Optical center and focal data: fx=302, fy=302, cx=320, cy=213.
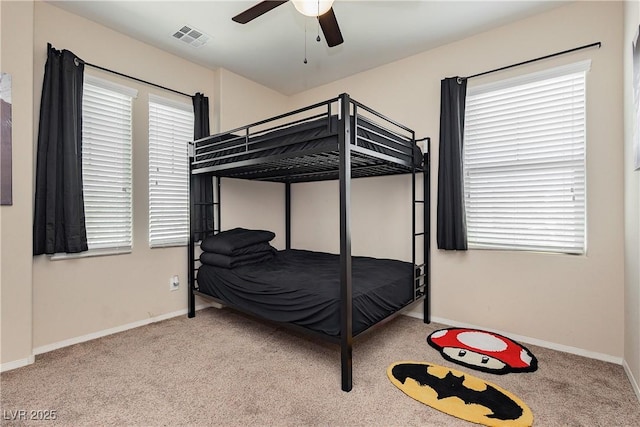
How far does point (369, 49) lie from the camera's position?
304 cm

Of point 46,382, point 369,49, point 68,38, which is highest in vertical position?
point 369,49

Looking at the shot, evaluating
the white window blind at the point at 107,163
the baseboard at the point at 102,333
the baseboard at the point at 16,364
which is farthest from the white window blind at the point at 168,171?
the baseboard at the point at 16,364

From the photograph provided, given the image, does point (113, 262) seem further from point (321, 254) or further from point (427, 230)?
point (427, 230)

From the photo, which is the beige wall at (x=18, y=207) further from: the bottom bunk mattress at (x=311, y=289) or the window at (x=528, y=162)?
the window at (x=528, y=162)

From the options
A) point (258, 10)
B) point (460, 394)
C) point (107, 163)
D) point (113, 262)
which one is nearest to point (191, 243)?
point (113, 262)

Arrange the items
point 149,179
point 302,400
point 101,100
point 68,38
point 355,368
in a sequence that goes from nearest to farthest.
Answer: point 302,400 → point 355,368 → point 68,38 → point 101,100 → point 149,179

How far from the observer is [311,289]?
2146 millimetres

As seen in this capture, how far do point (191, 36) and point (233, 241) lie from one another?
6.44 ft

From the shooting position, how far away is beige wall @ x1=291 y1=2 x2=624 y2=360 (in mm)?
2207

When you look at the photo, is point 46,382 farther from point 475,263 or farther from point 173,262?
point 475,263

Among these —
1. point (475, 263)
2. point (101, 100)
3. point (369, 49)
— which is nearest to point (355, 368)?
point (475, 263)

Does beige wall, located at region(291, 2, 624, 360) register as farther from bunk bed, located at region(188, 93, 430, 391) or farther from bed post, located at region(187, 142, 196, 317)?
bed post, located at region(187, 142, 196, 317)

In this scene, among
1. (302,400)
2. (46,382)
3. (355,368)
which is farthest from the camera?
(355,368)

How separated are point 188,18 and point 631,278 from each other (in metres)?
3.84
